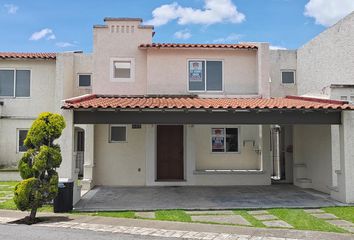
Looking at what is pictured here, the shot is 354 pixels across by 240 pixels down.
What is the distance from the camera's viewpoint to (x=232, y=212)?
10.9 m

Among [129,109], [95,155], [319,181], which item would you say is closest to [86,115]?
[129,109]

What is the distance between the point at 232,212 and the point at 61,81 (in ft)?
36.2

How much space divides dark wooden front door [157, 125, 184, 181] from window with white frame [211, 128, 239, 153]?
1527mm

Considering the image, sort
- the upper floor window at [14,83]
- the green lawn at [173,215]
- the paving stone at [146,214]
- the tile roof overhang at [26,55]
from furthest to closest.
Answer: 1. the upper floor window at [14,83]
2. the tile roof overhang at [26,55]
3. the paving stone at [146,214]
4. the green lawn at [173,215]

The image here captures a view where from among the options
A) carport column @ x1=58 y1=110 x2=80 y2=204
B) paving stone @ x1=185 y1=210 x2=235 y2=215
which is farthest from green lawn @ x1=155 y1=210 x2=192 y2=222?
carport column @ x1=58 y1=110 x2=80 y2=204

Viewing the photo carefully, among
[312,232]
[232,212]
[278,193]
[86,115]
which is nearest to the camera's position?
[312,232]

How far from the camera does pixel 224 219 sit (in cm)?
1005

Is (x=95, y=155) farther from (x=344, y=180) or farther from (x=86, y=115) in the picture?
(x=344, y=180)

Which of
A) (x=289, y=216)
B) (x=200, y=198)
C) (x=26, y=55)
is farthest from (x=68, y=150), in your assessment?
(x=26, y=55)

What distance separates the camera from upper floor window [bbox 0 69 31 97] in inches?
754

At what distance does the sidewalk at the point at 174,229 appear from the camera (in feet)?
27.1

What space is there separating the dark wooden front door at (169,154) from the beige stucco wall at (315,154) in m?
5.22

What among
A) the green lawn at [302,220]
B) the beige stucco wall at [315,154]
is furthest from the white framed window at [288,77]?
the green lawn at [302,220]

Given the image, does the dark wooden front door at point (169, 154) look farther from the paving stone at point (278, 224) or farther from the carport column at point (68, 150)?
the paving stone at point (278, 224)
